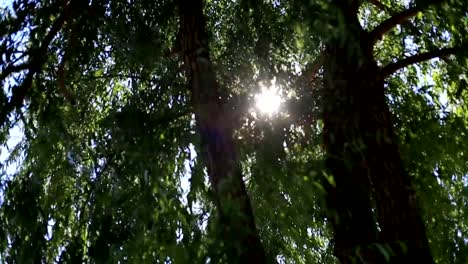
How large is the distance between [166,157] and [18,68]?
2.47ft

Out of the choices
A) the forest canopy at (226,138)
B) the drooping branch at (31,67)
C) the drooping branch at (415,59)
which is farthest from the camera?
the drooping branch at (415,59)

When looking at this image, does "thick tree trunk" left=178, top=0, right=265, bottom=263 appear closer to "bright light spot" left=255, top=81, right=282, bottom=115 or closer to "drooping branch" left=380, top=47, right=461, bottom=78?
"bright light spot" left=255, top=81, right=282, bottom=115

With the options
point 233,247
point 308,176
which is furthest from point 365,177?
point 233,247

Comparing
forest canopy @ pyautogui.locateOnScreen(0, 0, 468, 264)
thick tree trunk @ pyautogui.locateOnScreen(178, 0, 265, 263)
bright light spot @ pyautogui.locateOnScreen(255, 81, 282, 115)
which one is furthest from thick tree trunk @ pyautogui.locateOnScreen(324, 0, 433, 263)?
thick tree trunk @ pyautogui.locateOnScreen(178, 0, 265, 263)

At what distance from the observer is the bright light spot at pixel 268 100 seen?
349 centimetres

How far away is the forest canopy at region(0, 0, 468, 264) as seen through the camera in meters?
2.49

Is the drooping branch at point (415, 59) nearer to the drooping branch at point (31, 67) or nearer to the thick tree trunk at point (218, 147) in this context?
the thick tree trunk at point (218, 147)

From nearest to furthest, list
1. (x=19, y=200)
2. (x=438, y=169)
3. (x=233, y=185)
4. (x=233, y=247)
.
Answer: (x=233, y=247) → (x=233, y=185) → (x=19, y=200) → (x=438, y=169)

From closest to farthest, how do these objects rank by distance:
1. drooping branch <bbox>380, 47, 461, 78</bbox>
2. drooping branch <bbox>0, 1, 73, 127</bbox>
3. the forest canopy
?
the forest canopy < drooping branch <bbox>0, 1, 73, 127</bbox> < drooping branch <bbox>380, 47, 461, 78</bbox>

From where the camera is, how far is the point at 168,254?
2.41 metres

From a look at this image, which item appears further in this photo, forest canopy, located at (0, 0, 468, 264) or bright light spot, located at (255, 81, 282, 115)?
bright light spot, located at (255, 81, 282, 115)

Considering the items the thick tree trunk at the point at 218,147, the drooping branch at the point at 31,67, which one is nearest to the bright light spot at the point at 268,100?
the thick tree trunk at the point at 218,147

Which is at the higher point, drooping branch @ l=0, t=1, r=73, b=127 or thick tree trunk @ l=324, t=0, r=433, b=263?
drooping branch @ l=0, t=1, r=73, b=127

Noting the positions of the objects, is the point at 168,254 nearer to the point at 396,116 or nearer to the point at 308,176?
the point at 308,176
